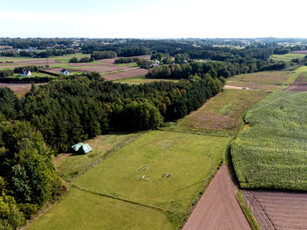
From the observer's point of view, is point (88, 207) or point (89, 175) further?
point (89, 175)

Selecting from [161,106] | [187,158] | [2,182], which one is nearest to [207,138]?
[187,158]

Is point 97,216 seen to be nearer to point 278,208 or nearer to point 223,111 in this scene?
point 278,208

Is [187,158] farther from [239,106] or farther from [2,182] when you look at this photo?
[239,106]

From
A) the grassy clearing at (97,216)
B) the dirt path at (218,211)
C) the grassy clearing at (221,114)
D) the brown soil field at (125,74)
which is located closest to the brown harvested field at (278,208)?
the dirt path at (218,211)

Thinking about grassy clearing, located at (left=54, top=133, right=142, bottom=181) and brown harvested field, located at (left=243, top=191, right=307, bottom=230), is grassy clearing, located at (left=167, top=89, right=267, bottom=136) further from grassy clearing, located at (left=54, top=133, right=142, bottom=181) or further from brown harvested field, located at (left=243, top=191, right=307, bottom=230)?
brown harvested field, located at (left=243, top=191, right=307, bottom=230)

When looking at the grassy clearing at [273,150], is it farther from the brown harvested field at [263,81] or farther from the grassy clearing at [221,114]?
the brown harvested field at [263,81]

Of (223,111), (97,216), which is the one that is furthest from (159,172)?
(223,111)
